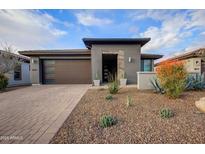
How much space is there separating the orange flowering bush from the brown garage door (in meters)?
8.18

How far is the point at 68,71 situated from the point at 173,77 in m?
9.87

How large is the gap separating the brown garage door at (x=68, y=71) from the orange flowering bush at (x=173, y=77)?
8182 millimetres

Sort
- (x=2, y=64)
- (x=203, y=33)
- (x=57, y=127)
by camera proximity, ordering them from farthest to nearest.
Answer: (x=2, y=64), (x=203, y=33), (x=57, y=127)

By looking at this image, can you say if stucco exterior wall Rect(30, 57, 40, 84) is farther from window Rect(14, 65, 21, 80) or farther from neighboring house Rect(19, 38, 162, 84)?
window Rect(14, 65, 21, 80)

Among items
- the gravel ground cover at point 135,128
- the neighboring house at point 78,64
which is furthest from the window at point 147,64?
the gravel ground cover at point 135,128

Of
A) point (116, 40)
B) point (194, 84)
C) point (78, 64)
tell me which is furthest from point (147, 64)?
point (78, 64)

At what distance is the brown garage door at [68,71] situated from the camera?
13094 mm

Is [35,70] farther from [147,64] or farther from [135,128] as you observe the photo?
[135,128]

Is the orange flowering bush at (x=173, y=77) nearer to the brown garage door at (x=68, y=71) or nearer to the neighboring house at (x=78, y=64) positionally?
the neighboring house at (x=78, y=64)

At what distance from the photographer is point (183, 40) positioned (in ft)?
26.1

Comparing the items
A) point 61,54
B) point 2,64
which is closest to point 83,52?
point 61,54

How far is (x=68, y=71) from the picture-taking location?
1312 centimetres
